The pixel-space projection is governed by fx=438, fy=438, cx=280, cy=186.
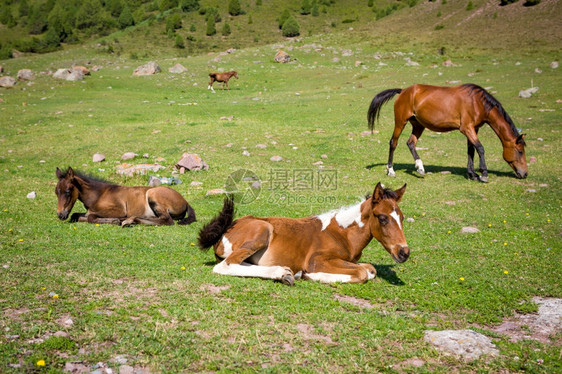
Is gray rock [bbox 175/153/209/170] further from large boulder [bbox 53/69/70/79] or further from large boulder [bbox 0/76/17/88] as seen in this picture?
large boulder [bbox 0/76/17/88]

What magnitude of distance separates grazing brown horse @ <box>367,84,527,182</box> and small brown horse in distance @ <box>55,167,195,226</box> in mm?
8604

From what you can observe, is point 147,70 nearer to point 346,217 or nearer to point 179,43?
point 179,43

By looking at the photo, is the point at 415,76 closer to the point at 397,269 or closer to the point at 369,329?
the point at 397,269

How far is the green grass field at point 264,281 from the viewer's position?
4703 mm

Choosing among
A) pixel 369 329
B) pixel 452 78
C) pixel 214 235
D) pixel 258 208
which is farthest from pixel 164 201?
pixel 452 78

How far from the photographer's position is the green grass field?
4703 millimetres

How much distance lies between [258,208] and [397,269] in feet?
17.2

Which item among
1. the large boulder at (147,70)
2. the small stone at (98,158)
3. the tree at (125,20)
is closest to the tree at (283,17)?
the tree at (125,20)

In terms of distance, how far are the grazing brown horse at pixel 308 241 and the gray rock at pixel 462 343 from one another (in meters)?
1.62

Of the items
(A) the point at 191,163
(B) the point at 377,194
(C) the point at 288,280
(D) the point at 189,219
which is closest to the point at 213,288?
(C) the point at 288,280

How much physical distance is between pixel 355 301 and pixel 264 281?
141 centimetres

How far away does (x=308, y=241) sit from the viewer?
23.9 feet

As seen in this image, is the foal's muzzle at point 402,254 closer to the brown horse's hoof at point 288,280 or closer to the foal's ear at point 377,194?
the foal's ear at point 377,194

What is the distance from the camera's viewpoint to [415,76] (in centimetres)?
3478
